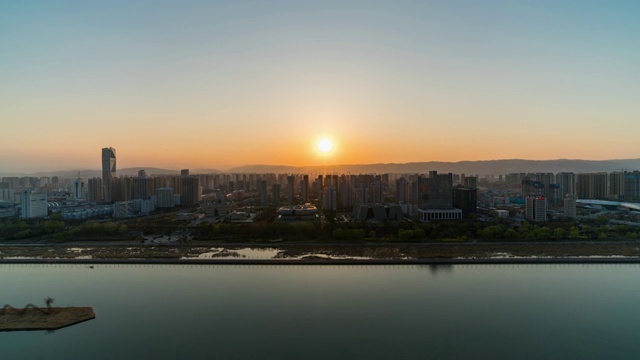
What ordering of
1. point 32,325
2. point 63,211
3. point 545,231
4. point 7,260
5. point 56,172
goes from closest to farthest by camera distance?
point 32,325, point 7,260, point 545,231, point 63,211, point 56,172

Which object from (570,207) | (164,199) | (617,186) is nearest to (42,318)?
(570,207)

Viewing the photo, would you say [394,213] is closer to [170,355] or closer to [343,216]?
[343,216]

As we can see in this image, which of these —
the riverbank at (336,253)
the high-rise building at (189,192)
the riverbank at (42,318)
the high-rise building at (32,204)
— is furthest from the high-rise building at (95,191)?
the riverbank at (42,318)

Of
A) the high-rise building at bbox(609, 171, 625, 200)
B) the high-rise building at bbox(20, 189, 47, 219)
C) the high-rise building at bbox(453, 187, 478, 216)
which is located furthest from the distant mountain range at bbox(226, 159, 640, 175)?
the high-rise building at bbox(20, 189, 47, 219)

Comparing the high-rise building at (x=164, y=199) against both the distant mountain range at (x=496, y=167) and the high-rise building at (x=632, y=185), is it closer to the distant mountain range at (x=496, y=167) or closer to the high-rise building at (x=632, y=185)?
the high-rise building at (x=632, y=185)

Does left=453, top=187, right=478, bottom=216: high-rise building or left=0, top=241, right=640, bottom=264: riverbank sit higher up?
left=453, top=187, right=478, bottom=216: high-rise building

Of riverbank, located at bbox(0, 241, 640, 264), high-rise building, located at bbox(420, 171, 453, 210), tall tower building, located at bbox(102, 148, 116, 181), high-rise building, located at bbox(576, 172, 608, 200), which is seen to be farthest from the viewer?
tall tower building, located at bbox(102, 148, 116, 181)

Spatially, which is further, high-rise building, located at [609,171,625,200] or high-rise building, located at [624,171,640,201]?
high-rise building, located at [609,171,625,200]

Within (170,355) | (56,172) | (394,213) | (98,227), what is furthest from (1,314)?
(56,172)

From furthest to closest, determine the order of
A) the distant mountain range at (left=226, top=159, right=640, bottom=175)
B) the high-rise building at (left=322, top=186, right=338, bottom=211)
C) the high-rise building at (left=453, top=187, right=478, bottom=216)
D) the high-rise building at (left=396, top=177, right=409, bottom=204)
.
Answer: the distant mountain range at (left=226, top=159, right=640, bottom=175) → the high-rise building at (left=396, top=177, right=409, bottom=204) → the high-rise building at (left=322, top=186, right=338, bottom=211) → the high-rise building at (left=453, top=187, right=478, bottom=216)

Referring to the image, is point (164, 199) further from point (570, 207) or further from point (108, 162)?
point (570, 207)

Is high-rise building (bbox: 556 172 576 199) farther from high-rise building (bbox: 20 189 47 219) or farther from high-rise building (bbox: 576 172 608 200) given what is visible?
high-rise building (bbox: 20 189 47 219)
